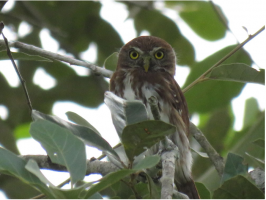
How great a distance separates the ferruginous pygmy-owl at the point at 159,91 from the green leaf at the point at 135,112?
5.23 ft

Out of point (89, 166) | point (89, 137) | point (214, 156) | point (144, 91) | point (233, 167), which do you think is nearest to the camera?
point (89, 137)

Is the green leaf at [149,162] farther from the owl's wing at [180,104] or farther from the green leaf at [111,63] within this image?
the owl's wing at [180,104]

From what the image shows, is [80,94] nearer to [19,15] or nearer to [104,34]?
[104,34]

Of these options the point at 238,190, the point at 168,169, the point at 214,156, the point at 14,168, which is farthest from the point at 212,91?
the point at 14,168

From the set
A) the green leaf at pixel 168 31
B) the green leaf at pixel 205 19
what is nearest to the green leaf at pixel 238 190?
the green leaf at pixel 168 31

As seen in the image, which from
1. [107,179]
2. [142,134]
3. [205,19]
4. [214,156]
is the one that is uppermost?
[205,19]

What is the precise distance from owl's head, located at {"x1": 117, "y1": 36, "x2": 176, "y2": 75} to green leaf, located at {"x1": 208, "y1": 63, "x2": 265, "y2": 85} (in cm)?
137

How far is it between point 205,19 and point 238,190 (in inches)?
125

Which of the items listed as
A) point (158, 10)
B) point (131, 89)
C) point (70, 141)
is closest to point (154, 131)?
point (70, 141)

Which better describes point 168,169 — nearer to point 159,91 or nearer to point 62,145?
point 62,145

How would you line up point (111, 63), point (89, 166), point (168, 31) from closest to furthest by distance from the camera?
1. point (89, 166)
2. point (111, 63)
3. point (168, 31)

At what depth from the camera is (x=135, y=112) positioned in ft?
7.11

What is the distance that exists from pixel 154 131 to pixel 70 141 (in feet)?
1.20

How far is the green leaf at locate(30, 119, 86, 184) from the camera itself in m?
1.90
